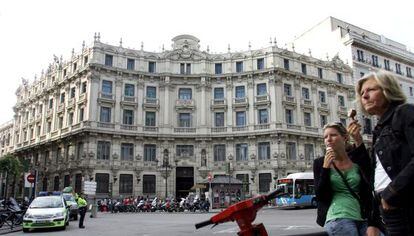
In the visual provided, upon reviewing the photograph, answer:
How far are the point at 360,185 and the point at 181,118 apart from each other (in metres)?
38.8

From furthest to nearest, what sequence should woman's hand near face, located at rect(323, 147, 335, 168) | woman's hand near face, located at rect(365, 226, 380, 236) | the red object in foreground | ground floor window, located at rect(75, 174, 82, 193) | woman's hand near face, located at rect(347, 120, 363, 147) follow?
1. ground floor window, located at rect(75, 174, 82, 193)
2. woman's hand near face, located at rect(347, 120, 363, 147)
3. woman's hand near face, located at rect(323, 147, 335, 168)
4. woman's hand near face, located at rect(365, 226, 380, 236)
5. the red object in foreground

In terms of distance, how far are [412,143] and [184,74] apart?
4039cm

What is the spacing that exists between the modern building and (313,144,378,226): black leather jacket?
1808 inches

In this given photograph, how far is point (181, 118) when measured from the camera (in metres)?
42.0

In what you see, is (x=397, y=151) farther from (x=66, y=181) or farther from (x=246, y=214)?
(x=66, y=181)

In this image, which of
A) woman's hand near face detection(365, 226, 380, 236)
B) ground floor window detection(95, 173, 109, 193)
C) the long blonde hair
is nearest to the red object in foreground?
woman's hand near face detection(365, 226, 380, 236)

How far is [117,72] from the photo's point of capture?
133ft

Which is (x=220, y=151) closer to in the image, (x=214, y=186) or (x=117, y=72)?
(x=214, y=186)

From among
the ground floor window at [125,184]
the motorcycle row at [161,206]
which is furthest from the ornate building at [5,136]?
the motorcycle row at [161,206]

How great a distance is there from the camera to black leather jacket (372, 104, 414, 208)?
235 centimetres

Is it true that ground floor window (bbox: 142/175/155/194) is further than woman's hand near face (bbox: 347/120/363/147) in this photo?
Yes

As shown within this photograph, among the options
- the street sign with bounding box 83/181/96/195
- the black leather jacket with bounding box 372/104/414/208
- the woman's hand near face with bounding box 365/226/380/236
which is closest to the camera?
the black leather jacket with bounding box 372/104/414/208

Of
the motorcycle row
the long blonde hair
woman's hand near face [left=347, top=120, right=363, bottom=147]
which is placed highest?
the long blonde hair

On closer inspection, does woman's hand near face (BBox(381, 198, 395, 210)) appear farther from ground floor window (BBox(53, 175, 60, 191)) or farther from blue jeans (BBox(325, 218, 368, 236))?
ground floor window (BBox(53, 175, 60, 191))
